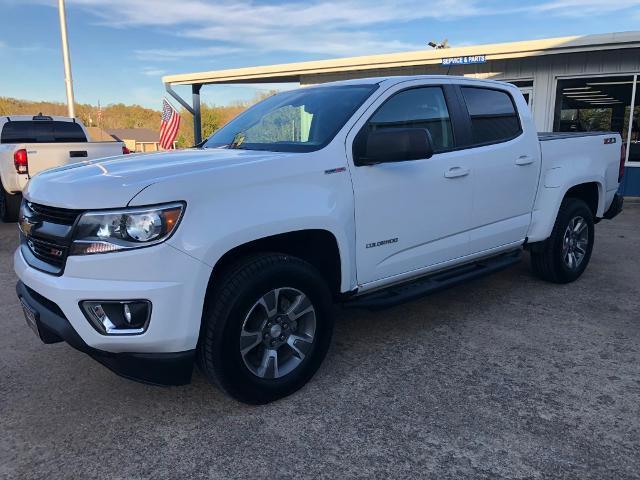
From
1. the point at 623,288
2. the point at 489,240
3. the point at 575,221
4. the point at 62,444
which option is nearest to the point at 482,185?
the point at 489,240

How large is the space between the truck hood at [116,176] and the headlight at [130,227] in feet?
0.19

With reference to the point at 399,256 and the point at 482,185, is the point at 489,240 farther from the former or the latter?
the point at 399,256

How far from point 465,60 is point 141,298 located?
35.8ft

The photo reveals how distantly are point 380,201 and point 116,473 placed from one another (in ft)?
6.68

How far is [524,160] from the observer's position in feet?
14.5

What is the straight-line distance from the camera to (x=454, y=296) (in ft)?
16.0

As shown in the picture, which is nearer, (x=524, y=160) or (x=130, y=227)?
(x=130, y=227)

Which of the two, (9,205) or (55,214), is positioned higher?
(55,214)

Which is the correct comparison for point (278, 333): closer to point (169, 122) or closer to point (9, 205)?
point (9, 205)

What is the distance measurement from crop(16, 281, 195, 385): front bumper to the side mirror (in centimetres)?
151

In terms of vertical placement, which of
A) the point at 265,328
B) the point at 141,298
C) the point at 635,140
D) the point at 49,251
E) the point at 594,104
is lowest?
the point at 265,328

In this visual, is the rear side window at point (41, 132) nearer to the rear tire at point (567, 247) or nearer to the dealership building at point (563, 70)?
the dealership building at point (563, 70)

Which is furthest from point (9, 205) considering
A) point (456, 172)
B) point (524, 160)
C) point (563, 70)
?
point (563, 70)

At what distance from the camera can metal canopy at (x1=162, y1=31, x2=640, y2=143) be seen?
10.3 m
